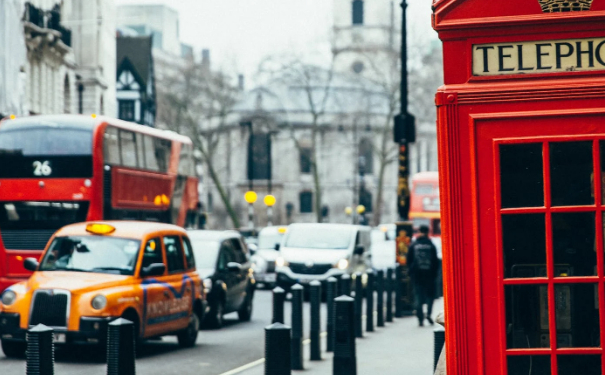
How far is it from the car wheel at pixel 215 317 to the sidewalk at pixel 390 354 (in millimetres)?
1927

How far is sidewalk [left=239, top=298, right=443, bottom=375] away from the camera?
457 inches

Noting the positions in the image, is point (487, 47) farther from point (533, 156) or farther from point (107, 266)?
point (107, 266)

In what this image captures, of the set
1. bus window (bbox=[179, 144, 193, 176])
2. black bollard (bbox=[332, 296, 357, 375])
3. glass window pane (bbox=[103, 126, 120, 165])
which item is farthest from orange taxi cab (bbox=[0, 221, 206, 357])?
bus window (bbox=[179, 144, 193, 176])

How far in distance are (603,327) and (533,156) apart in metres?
0.78

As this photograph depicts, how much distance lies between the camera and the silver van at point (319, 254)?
2420cm

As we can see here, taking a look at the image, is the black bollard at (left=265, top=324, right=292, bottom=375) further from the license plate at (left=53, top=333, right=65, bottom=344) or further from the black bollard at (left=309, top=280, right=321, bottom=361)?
the black bollard at (left=309, top=280, right=321, bottom=361)

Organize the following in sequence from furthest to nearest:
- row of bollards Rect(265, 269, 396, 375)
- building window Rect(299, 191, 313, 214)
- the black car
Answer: building window Rect(299, 191, 313, 214) → the black car → row of bollards Rect(265, 269, 396, 375)

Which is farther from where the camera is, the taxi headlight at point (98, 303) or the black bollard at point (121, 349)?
the taxi headlight at point (98, 303)

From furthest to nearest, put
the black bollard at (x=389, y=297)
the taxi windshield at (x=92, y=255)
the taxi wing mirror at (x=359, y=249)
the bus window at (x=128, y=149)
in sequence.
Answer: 1. the taxi wing mirror at (x=359, y=249)
2. the bus window at (x=128, y=149)
3. the black bollard at (x=389, y=297)
4. the taxi windshield at (x=92, y=255)

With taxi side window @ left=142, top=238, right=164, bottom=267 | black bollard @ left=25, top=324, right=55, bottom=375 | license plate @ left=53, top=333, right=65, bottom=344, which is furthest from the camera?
taxi side window @ left=142, top=238, right=164, bottom=267

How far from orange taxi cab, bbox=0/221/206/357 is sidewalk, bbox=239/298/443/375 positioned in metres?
1.59

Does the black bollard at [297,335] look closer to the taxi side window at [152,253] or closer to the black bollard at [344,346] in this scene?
the black bollard at [344,346]

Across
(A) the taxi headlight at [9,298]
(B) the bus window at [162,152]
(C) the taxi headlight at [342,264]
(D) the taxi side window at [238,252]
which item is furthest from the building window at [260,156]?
(A) the taxi headlight at [9,298]

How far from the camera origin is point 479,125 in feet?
15.6
